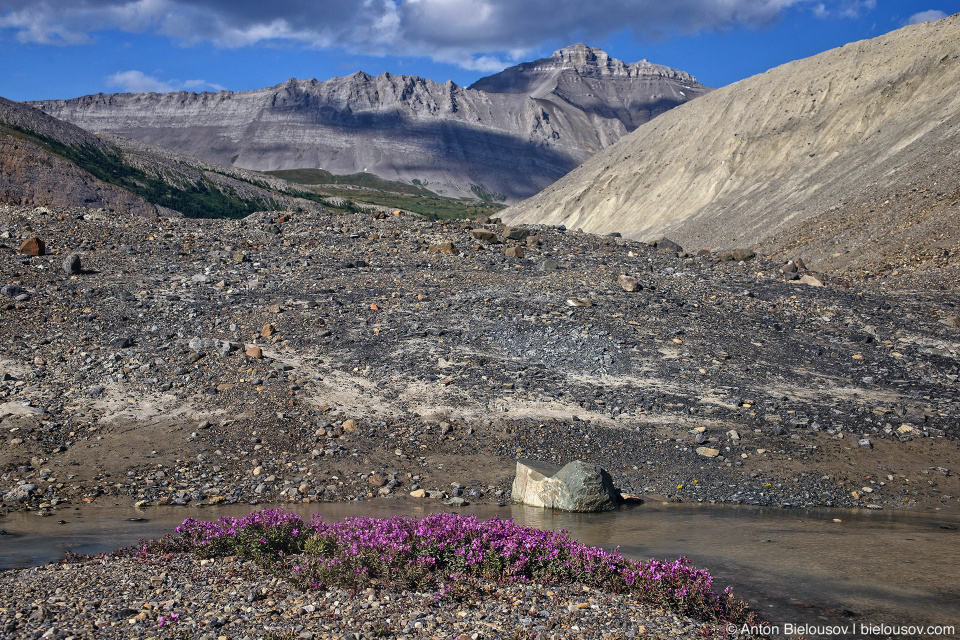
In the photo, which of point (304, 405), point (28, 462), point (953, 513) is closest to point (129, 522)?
point (28, 462)

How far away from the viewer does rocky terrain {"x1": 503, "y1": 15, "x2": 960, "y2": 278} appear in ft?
107

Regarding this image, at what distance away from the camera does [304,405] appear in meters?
12.0

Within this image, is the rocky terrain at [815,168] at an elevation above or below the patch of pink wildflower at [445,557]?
above

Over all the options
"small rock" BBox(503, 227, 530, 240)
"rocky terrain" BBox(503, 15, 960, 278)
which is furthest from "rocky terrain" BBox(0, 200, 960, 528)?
"rocky terrain" BBox(503, 15, 960, 278)

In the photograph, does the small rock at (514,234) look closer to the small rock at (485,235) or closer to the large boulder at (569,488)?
the small rock at (485,235)

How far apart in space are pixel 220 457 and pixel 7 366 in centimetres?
546

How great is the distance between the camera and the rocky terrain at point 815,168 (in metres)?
32.5

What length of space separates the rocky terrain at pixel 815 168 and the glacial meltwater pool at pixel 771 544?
858 inches

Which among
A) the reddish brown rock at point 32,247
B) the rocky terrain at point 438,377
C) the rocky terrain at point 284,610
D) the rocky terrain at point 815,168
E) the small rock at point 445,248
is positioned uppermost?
the rocky terrain at point 815,168

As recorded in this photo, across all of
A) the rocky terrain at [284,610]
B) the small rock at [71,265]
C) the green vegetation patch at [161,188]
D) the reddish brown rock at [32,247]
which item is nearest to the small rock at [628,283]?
the rocky terrain at [284,610]

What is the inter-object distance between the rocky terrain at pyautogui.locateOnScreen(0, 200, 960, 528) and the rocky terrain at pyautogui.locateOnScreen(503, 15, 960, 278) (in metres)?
15.4

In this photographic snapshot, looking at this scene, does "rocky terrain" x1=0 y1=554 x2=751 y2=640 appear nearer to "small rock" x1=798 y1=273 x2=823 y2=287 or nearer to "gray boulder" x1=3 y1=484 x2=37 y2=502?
"gray boulder" x1=3 y1=484 x2=37 y2=502

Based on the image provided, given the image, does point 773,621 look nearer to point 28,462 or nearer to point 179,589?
point 179,589

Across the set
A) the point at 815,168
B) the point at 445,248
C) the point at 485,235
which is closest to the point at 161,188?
the point at 815,168
